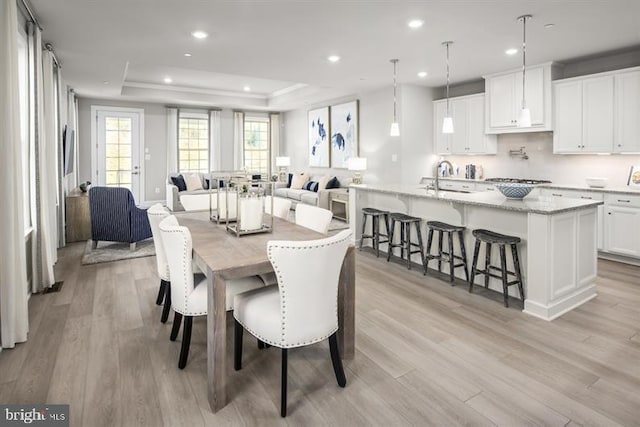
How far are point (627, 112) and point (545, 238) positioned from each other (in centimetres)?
289

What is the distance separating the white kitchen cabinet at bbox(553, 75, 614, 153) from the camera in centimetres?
491

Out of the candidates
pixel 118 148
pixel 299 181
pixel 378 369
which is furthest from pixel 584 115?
pixel 118 148

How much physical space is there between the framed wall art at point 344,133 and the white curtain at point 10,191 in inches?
239

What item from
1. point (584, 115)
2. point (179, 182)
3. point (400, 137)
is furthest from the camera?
point (179, 182)

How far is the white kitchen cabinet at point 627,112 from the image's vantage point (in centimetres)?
466

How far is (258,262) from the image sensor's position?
6.80ft

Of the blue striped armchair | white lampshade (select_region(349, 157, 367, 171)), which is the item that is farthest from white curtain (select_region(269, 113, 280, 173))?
the blue striped armchair

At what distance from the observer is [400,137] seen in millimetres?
6969

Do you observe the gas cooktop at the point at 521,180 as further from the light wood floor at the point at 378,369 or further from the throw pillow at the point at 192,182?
the throw pillow at the point at 192,182

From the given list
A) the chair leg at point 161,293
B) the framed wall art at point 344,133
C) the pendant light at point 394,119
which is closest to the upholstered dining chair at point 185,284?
the chair leg at point 161,293

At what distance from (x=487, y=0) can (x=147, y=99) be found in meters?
7.89

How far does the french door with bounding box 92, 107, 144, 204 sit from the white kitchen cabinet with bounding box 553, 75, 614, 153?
8.72m

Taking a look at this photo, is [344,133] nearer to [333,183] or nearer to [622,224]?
[333,183]

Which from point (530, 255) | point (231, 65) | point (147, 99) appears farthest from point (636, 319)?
point (147, 99)
